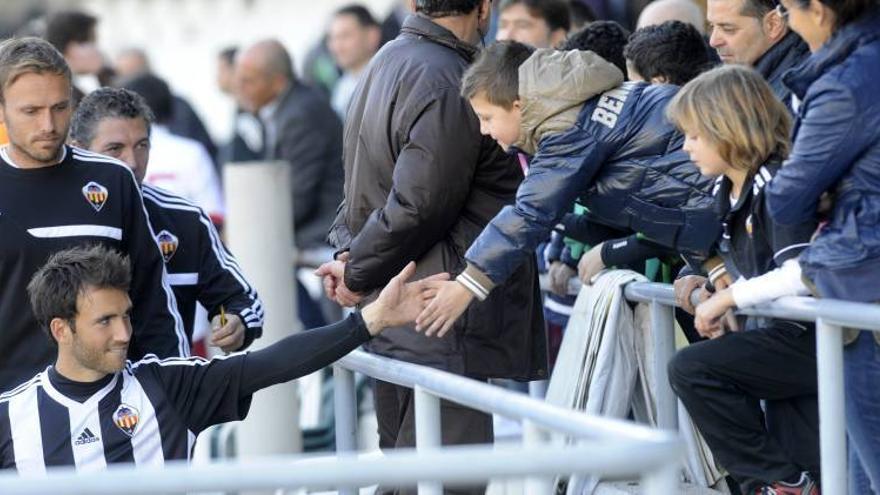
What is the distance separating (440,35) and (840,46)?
4.24 ft

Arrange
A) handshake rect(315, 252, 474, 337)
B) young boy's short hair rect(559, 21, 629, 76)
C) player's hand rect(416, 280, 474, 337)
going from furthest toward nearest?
young boy's short hair rect(559, 21, 629, 76) → player's hand rect(416, 280, 474, 337) → handshake rect(315, 252, 474, 337)

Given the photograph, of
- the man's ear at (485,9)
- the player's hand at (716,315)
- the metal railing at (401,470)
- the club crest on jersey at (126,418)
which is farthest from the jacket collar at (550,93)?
the metal railing at (401,470)

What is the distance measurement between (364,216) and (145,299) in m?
0.67

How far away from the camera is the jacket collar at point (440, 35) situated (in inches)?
198

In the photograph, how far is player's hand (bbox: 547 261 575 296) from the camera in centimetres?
585

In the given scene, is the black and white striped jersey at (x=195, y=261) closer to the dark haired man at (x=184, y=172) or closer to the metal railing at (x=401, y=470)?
the metal railing at (x=401, y=470)

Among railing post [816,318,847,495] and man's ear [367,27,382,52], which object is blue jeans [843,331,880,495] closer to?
railing post [816,318,847,495]

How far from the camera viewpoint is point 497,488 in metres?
5.18

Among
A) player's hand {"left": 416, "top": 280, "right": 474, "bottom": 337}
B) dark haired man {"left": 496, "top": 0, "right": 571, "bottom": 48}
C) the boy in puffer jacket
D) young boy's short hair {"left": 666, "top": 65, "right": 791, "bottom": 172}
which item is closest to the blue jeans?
young boy's short hair {"left": 666, "top": 65, "right": 791, "bottom": 172}

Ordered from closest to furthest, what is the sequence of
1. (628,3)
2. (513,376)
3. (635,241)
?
(513,376) → (635,241) → (628,3)

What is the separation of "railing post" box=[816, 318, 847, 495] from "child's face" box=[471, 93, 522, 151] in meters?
1.01

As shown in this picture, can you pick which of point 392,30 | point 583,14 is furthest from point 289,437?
point 392,30

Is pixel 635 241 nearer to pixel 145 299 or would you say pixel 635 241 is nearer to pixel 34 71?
pixel 145 299

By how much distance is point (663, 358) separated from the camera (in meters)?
5.04
